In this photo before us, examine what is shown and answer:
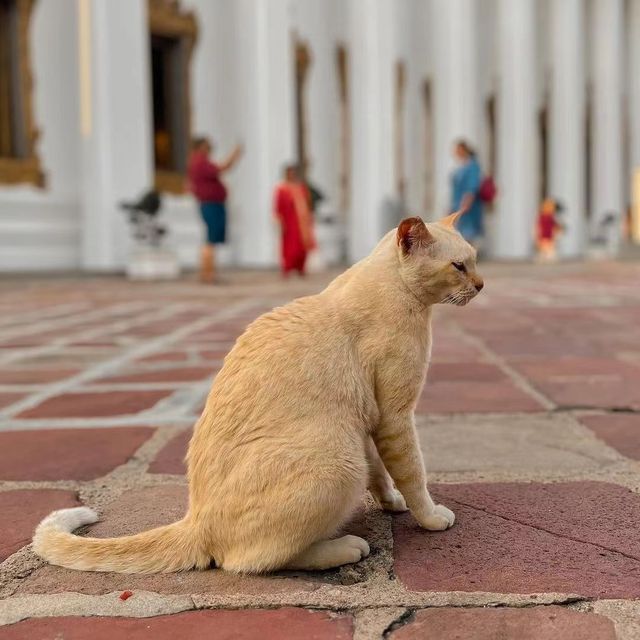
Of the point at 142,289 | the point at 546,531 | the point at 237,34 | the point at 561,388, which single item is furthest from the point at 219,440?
the point at 237,34

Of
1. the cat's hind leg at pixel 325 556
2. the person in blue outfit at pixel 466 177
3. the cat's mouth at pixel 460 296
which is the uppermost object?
the person in blue outfit at pixel 466 177

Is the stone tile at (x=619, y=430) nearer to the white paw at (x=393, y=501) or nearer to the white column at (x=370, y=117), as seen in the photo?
the white paw at (x=393, y=501)

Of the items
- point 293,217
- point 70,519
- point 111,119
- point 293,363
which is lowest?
point 70,519

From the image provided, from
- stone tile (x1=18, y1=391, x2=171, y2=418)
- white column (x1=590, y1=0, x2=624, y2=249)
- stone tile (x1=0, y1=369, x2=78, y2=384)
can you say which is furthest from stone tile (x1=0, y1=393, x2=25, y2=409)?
white column (x1=590, y1=0, x2=624, y2=249)

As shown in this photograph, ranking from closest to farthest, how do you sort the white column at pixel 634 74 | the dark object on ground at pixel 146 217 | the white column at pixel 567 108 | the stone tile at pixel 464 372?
the stone tile at pixel 464 372 < the dark object on ground at pixel 146 217 < the white column at pixel 567 108 < the white column at pixel 634 74

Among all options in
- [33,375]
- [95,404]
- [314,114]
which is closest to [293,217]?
[314,114]

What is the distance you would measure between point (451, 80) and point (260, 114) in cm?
701

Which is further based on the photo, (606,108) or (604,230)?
(606,108)

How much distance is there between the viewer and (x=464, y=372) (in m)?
3.07

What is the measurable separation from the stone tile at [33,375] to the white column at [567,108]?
20.4 meters

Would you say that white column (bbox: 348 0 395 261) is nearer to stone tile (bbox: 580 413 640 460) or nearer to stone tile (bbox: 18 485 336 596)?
stone tile (bbox: 580 413 640 460)

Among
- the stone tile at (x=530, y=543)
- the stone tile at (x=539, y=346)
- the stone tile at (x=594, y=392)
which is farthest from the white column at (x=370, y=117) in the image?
the stone tile at (x=530, y=543)

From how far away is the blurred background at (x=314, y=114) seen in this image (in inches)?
449

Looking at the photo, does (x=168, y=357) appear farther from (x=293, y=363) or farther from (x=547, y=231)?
(x=547, y=231)
